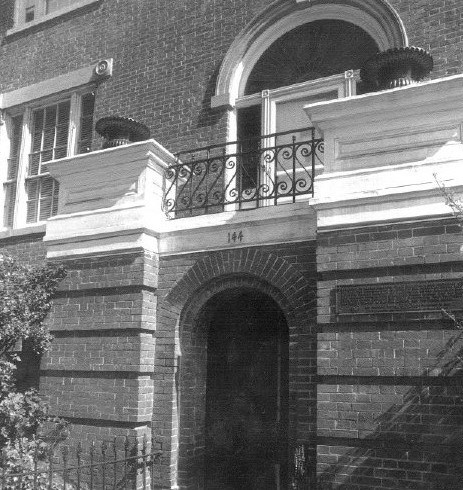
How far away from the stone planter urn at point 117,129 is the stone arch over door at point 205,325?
2.01 metres

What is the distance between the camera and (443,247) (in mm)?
5699

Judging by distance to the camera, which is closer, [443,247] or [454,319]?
[454,319]

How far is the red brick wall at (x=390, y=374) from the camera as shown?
5461mm

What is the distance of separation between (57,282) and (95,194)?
1.20 meters

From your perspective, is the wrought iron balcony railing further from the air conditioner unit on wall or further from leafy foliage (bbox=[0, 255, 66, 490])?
the air conditioner unit on wall

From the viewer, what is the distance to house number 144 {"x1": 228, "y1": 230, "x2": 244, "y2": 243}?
713 cm

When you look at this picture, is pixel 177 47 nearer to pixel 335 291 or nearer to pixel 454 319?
pixel 335 291

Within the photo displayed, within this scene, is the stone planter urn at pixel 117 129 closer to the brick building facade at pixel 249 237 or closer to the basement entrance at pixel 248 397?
the brick building facade at pixel 249 237

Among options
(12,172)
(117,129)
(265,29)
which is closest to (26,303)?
(117,129)

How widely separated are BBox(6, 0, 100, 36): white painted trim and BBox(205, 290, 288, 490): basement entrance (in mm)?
6190

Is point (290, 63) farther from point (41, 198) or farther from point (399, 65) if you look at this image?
point (41, 198)

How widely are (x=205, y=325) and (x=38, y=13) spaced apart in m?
7.30

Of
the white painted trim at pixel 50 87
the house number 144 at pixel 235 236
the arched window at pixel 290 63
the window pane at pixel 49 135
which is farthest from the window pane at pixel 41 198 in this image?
the house number 144 at pixel 235 236

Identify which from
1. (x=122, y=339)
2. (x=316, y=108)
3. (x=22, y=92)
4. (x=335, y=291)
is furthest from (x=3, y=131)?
(x=335, y=291)
